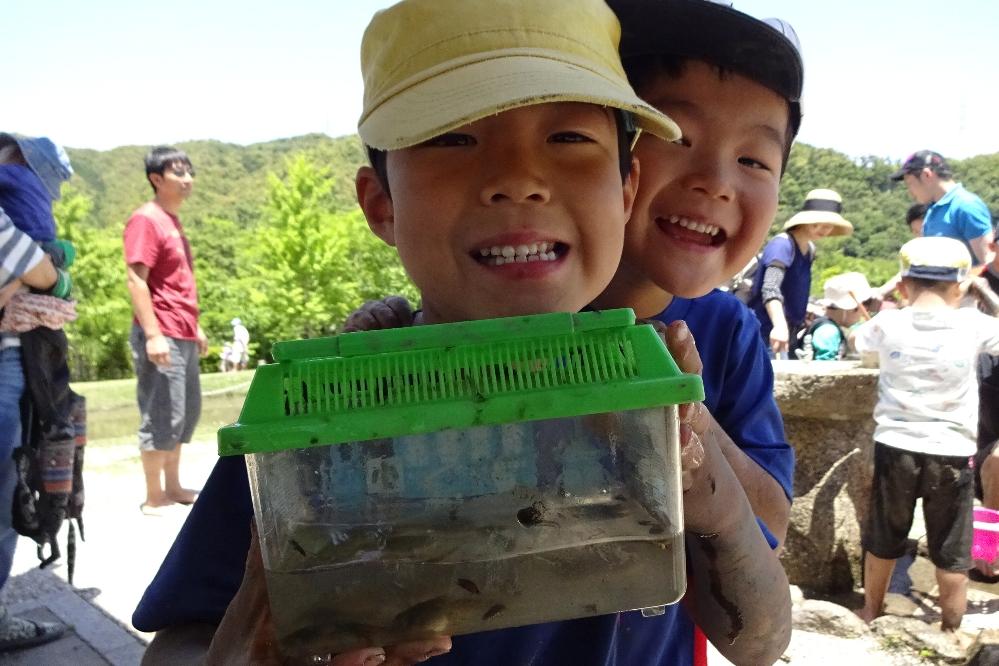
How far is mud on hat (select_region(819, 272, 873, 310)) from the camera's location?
7.46 m

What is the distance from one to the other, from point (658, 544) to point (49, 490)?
10.0 ft

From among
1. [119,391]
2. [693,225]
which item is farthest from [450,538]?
[119,391]

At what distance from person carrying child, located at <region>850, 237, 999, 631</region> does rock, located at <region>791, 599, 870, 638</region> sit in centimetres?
34

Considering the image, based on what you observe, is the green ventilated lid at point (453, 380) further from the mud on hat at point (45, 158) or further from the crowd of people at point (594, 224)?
the mud on hat at point (45, 158)

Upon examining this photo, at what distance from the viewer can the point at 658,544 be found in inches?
29.3

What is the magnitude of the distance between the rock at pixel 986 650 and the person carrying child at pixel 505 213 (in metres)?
2.92

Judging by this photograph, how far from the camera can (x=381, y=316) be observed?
3.92 ft

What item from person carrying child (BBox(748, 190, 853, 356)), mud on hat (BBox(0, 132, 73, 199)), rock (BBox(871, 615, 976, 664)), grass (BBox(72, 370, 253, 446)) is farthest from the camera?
grass (BBox(72, 370, 253, 446))

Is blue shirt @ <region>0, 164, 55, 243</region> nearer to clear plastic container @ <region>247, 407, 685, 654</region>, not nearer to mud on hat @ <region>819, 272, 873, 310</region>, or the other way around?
clear plastic container @ <region>247, 407, 685, 654</region>

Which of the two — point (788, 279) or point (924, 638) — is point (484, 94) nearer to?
point (924, 638)

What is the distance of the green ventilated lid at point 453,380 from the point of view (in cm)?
67

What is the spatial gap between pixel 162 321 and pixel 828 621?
4065mm

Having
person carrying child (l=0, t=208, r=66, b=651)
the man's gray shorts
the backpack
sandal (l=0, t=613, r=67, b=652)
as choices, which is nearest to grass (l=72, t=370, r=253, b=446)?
the man's gray shorts

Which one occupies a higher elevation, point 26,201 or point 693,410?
point 26,201
